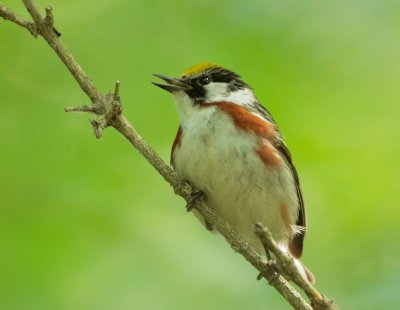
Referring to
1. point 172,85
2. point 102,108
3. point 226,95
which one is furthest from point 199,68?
point 102,108

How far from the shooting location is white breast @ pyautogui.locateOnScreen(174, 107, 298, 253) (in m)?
4.12

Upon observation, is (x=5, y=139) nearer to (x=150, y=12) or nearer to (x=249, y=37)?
(x=150, y=12)

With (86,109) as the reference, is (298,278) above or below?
below

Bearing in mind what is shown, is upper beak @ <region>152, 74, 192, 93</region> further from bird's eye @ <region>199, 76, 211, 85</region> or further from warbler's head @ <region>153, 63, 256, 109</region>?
bird's eye @ <region>199, 76, 211, 85</region>

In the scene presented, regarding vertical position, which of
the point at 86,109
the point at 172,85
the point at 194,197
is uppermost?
the point at 172,85

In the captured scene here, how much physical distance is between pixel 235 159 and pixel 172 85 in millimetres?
553

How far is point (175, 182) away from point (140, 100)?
2.01 feet

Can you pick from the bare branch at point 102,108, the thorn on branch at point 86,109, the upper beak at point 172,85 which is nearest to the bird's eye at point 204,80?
the upper beak at point 172,85

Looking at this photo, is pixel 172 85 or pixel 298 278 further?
pixel 172 85

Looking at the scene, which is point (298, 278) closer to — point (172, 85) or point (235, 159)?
point (235, 159)

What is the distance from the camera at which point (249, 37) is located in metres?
3.70

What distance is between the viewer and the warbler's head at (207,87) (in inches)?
174

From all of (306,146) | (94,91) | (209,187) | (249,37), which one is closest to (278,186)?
(209,187)

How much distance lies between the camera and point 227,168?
13.5ft
